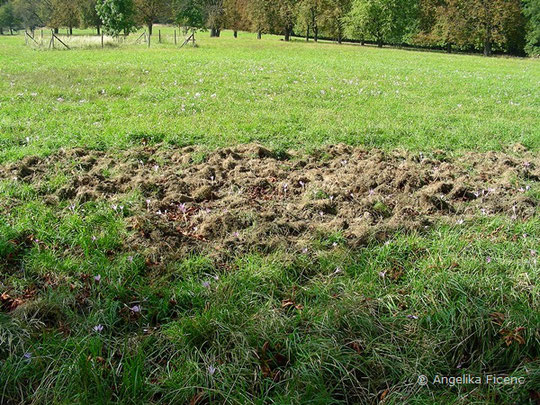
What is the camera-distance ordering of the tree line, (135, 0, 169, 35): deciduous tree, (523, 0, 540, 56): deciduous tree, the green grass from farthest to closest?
(135, 0, 169, 35): deciduous tree → (523, 0, 540, 56): deciduous tree → the tree line → the green grass

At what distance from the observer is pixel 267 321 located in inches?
112

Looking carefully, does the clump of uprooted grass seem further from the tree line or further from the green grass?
the tree line

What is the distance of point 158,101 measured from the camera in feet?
30.5

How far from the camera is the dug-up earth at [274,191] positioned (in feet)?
13.0

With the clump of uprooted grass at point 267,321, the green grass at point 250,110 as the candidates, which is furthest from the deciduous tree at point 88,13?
the clump of uprooted grass at point 267,321

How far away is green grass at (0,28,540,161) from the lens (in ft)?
22.6

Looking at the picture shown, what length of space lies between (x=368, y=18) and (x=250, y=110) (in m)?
41.1

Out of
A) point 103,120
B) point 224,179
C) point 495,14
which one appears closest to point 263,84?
point 103,120

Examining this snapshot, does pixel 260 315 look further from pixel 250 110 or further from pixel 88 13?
pixel 88 13

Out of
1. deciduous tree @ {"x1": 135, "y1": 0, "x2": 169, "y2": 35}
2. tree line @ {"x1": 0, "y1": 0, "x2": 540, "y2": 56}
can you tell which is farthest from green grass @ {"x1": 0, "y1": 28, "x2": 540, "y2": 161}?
deciduous tree @ {"x1": 135, "y1": 0, "x2": 169, "y2": 35}

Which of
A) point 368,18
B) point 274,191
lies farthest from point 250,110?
point 368,18

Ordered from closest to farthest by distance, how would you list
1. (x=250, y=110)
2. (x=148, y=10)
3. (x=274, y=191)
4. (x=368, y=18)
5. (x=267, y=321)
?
(x=267, y=321) < (x=274, y=191) < (x=250, y=110) < (x=368, y=18) < (x=148, y=10)

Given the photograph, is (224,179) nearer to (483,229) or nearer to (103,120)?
(483,229)

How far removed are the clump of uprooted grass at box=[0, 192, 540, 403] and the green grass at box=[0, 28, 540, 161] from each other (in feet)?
10.6
